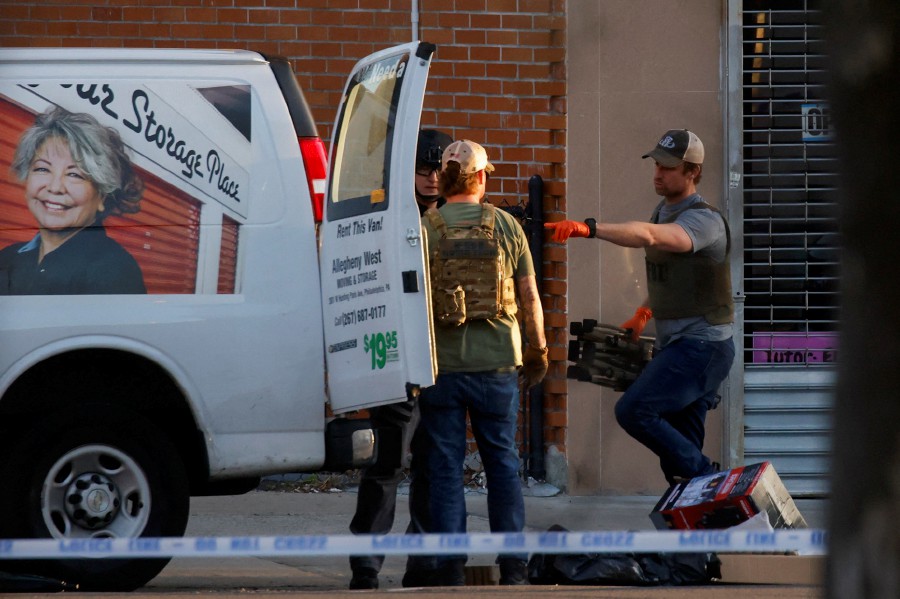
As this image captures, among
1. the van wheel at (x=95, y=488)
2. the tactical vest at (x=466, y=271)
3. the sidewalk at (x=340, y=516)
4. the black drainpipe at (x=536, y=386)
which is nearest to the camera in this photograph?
the van wheel at (x=95, y=488)

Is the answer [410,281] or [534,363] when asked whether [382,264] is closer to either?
[410,281]

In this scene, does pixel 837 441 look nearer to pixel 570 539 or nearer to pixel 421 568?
pixel 570 539

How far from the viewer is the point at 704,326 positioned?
601 centimetres

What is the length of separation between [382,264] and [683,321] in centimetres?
162

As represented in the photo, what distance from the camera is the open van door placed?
16.6 feet

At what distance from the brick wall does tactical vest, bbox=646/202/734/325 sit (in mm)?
2044

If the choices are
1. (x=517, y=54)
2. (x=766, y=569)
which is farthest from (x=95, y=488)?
(x=517, y=54)

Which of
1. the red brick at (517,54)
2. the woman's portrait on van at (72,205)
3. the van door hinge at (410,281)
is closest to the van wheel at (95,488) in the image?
the woman's portrait on van at (72,205)

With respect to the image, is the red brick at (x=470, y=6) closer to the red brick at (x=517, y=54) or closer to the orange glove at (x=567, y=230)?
the red brick at (x=517, y=54)

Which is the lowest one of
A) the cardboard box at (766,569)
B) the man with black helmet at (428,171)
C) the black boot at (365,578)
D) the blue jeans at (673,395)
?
the black boot at (365,578)

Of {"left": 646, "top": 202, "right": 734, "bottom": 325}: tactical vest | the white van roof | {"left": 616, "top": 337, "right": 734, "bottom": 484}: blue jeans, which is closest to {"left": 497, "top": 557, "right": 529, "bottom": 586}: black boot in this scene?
{"left": 616, "top": 337, "right": 734, "bottom": 484}: blue jeans

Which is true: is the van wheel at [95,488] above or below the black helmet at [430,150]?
below

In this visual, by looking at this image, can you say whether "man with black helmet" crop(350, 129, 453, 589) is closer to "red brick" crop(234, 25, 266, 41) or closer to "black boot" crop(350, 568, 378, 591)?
"black boot" crop(350, 568, 378, 591)

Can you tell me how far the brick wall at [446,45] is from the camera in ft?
26.4
